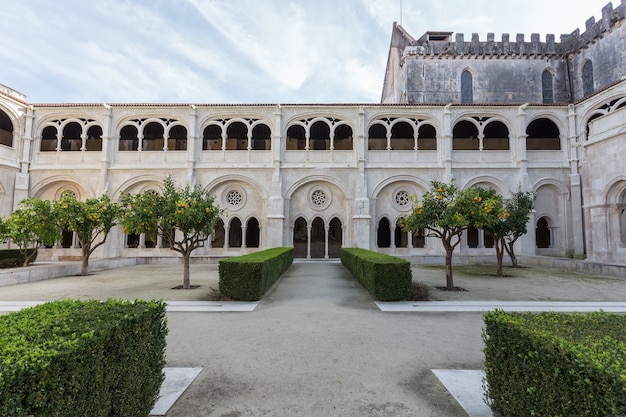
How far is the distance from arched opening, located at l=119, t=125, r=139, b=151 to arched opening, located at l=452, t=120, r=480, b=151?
25.8 meters

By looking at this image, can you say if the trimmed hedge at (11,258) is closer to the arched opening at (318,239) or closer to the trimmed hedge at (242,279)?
the trimmed hedge at (242,279)

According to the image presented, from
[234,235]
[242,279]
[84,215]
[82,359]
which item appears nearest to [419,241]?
[234,235]

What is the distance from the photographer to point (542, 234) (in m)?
23.9

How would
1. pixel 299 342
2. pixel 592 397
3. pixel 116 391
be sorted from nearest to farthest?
1. pixel 592 397
2. pixel 116 391
3. pixel 299 342

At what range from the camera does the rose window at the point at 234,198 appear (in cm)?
2309

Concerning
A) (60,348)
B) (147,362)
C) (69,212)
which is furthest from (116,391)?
(69,212)

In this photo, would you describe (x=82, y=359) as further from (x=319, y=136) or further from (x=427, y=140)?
(x=427, y=140)

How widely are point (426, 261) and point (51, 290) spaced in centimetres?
2014

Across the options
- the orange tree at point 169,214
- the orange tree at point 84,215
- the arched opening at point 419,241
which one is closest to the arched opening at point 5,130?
the orange tree at point 84,215

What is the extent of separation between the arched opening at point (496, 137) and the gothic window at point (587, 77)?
7466mm

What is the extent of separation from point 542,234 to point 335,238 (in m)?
16.1

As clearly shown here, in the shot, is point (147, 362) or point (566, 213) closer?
point (147, 362)

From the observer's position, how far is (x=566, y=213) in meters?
22.1

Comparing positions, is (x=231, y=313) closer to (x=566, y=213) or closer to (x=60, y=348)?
(x=60, y=348)
